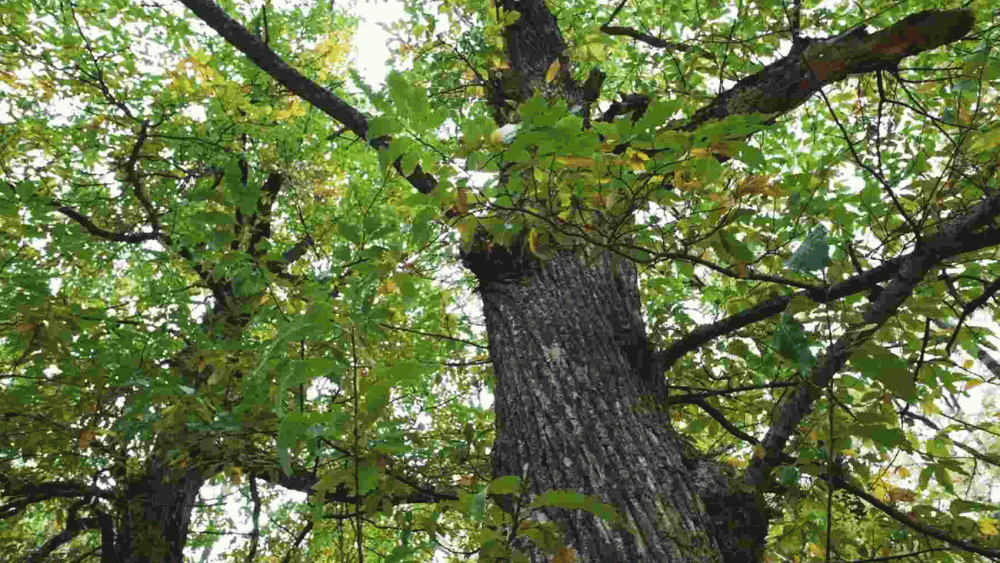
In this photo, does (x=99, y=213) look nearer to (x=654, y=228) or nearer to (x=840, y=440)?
(x=654, y=228)

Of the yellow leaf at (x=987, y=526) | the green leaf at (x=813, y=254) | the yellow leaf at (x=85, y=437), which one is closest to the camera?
the green leaf at (x=813, y=254)

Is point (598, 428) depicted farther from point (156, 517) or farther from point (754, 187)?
point (156, 517)

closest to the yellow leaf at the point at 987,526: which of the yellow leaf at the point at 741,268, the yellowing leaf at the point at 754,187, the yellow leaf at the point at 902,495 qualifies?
the yellow leaf at the point at 902,495

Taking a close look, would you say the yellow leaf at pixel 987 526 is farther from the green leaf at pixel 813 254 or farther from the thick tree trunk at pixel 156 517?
the thick tree trunk at pixel 156 517

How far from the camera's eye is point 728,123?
1.28 metres

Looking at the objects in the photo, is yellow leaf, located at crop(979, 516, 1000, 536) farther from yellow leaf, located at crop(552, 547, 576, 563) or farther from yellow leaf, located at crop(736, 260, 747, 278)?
yellow leaf, located at crop(552, 547, 576, 563)

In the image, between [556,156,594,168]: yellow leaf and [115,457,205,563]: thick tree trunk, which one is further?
[115,457,205,563]: thick tree trunk

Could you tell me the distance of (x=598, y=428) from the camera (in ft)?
6.95

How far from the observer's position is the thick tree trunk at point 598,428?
5.84 feet

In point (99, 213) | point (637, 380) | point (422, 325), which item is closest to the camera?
point (637, 380)

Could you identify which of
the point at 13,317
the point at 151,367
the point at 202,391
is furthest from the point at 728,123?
the point at 13,317

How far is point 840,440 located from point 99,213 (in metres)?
4.87

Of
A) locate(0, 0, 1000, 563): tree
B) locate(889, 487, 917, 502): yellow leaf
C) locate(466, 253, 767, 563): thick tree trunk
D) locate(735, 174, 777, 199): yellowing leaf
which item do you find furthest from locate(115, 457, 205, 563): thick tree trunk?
locate(889, 487, 917, 502): yellow leaf

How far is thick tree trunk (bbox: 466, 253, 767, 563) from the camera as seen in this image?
1779 millimetres
